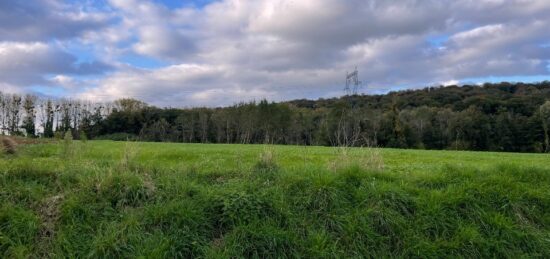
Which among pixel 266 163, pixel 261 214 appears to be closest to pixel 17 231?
pixel 261 214

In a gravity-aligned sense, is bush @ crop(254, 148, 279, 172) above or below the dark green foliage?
above

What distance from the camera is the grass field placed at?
4711mm

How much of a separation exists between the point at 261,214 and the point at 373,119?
60.3 meters

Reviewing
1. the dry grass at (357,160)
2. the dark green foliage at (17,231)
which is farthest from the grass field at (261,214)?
the dry grass at (357,160)

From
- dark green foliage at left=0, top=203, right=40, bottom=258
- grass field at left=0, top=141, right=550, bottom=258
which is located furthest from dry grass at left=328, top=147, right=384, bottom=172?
dark green foliage at left=0, top=203, right=40, bottom=258

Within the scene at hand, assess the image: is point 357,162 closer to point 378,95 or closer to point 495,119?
point 495,119

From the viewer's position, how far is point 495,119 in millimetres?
64688

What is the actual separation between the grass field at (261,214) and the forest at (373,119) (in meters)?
42.4

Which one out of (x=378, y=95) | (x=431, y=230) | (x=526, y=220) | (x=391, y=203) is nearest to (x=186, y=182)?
(x=391, y=203)

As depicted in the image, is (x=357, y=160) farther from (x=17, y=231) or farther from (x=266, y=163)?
(x=17, y=231)

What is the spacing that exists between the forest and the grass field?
42409 mm

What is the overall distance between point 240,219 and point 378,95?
94519mm

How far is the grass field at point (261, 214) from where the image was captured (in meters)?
4.71

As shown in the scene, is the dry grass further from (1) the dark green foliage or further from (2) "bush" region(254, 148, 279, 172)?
(1) the dark green foliage
